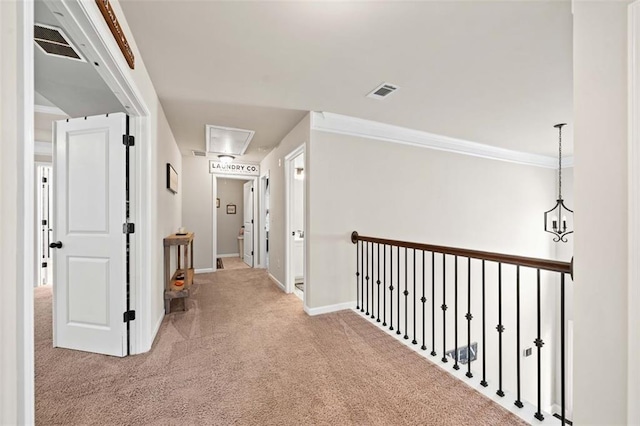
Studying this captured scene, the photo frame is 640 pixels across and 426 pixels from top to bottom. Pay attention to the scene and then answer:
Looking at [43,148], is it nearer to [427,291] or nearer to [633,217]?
[427,291]

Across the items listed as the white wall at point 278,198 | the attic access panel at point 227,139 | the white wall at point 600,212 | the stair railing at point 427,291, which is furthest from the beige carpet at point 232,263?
the white wall at point 600,212

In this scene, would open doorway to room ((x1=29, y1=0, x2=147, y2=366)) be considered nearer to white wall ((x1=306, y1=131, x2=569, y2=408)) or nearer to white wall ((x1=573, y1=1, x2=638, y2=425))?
white wall ((x1=306, y1=131, x2=569, y2=408))

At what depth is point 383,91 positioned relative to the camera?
2637 mm

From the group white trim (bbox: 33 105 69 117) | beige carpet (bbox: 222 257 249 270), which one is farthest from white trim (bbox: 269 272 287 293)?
white trim (bbox: 33 105 69 117)

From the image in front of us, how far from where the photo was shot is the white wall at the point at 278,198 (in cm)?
383

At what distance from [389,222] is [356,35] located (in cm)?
242

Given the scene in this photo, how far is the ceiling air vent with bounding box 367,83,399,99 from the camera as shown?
2521mm

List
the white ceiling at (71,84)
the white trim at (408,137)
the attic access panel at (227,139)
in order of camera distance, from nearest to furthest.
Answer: the white ceiling at (71,84), the white trim at (408,137), the attic access panel at (227,139)

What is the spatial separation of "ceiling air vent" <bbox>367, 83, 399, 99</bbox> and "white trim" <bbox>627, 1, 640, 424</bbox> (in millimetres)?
1699

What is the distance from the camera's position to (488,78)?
2.37 meters

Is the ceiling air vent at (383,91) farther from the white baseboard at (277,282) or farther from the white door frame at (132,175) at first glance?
the white baseboard at (277,282)

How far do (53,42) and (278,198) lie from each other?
3067mm

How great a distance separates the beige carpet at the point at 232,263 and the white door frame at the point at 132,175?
361 centimetres

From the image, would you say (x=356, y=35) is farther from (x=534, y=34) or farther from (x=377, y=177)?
(x=377, y=177)
